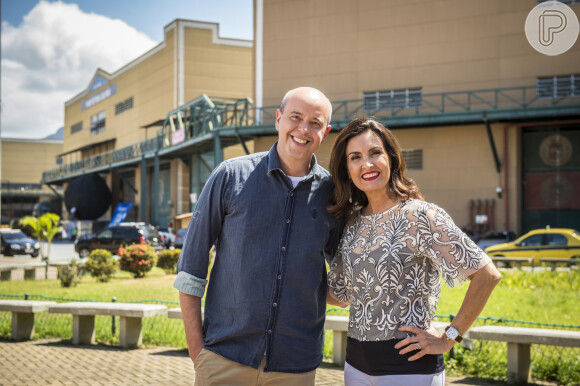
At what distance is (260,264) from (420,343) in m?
0.85

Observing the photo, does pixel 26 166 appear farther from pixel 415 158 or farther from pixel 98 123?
pixel 415 158

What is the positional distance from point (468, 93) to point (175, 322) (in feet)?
73.5

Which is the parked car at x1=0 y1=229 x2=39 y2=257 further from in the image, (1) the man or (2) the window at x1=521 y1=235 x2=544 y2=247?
(1) the man

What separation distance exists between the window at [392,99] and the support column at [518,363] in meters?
24.6

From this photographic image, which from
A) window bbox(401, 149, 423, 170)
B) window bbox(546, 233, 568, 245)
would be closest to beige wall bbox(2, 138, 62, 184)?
window bbox(401, 149, 423, 170)

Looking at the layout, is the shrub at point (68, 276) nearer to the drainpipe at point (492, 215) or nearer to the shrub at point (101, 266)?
the shrub at point (101, 266)

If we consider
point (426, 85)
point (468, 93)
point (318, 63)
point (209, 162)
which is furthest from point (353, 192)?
point (209, 162)

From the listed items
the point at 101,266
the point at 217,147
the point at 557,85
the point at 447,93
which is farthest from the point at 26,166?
the point at 101,266

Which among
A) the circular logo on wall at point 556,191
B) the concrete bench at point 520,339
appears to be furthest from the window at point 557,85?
the concrete bench at point 520,339

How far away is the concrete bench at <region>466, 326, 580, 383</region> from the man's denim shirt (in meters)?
3.94

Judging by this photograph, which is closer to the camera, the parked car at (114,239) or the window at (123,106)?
the parked car at (114,239)

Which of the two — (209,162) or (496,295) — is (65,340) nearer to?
(496,295)

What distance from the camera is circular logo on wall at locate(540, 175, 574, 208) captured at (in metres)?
28.7

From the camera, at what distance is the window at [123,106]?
54.9 m
